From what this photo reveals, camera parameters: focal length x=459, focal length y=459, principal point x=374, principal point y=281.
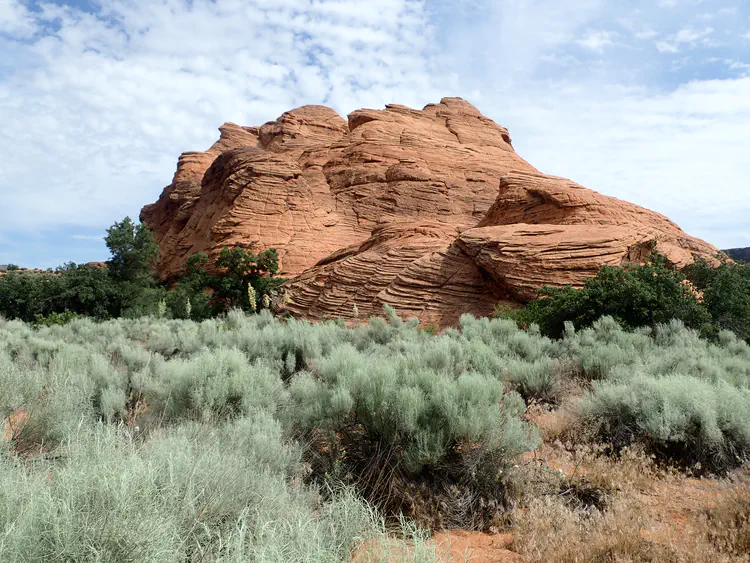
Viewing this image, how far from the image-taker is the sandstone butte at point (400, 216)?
18562mm

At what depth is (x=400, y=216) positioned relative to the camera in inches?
1398

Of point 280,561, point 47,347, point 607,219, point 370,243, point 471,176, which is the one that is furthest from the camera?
point 471,176

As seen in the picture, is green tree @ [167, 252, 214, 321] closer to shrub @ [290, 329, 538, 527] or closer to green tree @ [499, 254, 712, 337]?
green tree @ [499, 254, 712, 337]

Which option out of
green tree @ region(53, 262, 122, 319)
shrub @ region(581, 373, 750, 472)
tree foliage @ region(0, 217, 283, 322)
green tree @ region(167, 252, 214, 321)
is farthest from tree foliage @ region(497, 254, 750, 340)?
green tree @ region(53, 262, 122, 319)

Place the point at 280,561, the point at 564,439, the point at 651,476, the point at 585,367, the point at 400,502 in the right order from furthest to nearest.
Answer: the point at 585,367, the point at 564,439, the point at 651,476, the point at 400,502, the point at 280,561

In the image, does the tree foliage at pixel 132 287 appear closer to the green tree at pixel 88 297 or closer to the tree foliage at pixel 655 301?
the green tree at pixel 88 297

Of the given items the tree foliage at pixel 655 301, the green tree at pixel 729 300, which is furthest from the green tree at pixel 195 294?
the green tree at pixel 729 300

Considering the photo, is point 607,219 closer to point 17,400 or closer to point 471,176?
point 471,176

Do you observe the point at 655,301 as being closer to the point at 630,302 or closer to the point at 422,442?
the point at 630,302

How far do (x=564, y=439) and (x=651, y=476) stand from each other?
3.06 ft

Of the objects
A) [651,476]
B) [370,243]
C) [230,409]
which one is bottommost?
[651,476]

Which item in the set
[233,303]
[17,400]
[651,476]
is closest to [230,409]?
[17,400]

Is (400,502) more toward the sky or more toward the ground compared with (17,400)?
more toward the ground

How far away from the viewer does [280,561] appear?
66.5 inches
